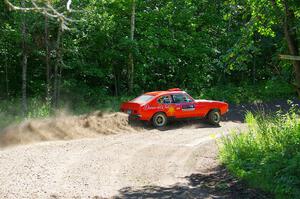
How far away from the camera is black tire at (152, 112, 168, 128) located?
17.5 meters

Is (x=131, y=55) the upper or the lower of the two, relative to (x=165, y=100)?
upper

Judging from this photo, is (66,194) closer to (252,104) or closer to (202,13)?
(252,104)

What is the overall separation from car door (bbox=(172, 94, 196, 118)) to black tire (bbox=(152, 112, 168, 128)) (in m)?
0.53

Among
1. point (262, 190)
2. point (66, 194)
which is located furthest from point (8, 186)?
point (262, 190)

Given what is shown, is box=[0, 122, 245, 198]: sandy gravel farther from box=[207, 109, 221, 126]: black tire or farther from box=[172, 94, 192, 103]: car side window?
box=[207, 109, 221, 126]: black tire

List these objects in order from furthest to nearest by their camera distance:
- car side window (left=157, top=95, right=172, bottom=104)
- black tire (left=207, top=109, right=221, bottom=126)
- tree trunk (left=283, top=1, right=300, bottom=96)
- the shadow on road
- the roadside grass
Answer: black tire (left=207, top=109, right=221, bottom=126)
car side window (left=157, top=95, right=172, bottom=104)
tree trunk (left=283, top=1, right=300, bottom=96)
the shadow on road
the roadside grass

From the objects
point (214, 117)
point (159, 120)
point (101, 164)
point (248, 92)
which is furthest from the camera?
point (248, 92)

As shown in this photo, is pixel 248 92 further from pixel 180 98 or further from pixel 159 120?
pixel 159 120

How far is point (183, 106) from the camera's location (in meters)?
18.0

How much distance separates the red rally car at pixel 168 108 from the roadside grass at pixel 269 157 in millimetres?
5828

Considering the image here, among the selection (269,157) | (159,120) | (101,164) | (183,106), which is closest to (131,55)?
(183,106)

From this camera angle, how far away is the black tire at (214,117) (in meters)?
18.7

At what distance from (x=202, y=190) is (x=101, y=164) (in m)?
2.95

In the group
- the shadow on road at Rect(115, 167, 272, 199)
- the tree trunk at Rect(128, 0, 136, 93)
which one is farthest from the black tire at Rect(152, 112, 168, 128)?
the shadow on road at Rect(115, 167, 272, 199)
